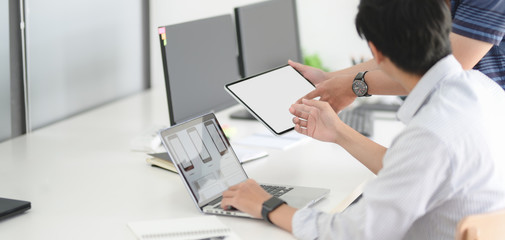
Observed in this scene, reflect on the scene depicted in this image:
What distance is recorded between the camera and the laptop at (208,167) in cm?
159

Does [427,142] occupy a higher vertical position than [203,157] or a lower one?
higher

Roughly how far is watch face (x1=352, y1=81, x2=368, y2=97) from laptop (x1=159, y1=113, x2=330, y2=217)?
1.18 ft

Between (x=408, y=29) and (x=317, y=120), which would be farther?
(x=317, y=120)

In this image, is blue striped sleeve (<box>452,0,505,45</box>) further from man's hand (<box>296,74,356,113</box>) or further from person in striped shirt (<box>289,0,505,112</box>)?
man's hand (<box>296,74,356,113</box>)

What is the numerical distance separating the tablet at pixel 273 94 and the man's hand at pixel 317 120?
0.06m

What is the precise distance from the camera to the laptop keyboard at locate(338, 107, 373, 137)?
235 cm

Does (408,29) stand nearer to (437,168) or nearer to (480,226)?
(437,168)

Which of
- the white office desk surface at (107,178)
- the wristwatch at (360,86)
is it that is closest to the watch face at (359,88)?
the wristwatch at (360,86)

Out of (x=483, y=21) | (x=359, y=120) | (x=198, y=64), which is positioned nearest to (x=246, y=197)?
(x=198, y=64)

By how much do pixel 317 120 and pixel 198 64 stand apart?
596 mm

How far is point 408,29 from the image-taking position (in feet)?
3.94

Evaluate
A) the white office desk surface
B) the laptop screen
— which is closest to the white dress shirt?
the white office desk surface

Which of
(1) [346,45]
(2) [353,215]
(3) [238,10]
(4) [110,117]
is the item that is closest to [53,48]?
(4) [110,117]

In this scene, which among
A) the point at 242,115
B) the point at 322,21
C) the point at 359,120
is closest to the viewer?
the point at 359,120
